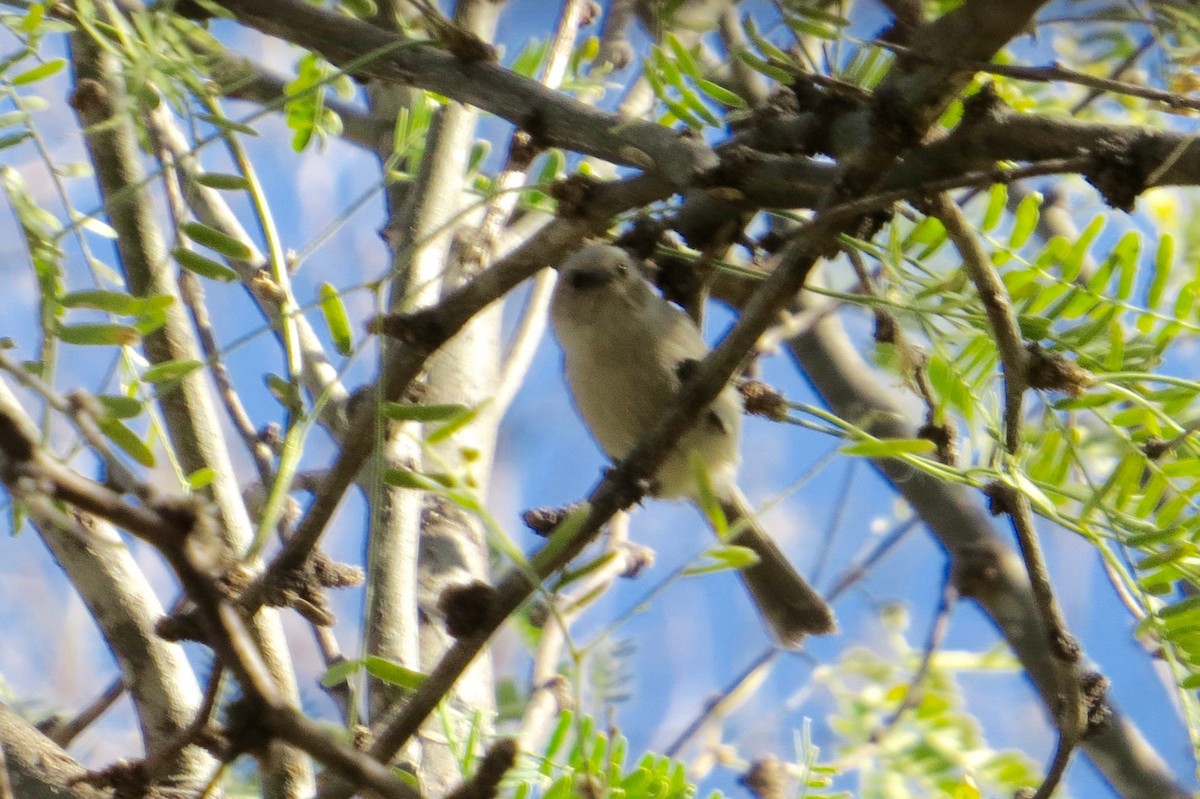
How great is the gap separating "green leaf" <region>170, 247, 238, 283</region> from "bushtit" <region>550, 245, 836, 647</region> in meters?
0.64

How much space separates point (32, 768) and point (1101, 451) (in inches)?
86.6

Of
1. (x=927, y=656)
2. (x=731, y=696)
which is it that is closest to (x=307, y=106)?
(x=927, y=656)

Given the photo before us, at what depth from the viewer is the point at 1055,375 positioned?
1.36 meters

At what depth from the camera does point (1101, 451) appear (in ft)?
8.79

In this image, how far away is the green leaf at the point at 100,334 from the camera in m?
1.08

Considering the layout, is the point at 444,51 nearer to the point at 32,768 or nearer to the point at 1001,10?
the point at 1001,10

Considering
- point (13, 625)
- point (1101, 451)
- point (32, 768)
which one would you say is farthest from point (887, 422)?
point (13, 625)

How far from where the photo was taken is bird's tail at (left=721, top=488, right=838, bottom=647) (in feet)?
8.04

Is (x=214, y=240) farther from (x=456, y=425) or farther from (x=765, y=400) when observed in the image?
(x=765, y=400)

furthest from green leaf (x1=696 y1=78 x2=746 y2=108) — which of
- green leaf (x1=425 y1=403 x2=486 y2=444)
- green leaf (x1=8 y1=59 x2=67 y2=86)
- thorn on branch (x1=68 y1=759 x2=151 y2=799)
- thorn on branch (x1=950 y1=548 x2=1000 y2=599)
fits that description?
thorn on branch (x1=950 y1=548 x2=1000 y2=599)

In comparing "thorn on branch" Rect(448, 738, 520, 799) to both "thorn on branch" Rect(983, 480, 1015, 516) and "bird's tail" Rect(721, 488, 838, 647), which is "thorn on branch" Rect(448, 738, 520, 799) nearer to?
"thorn on branch" Rect(983, 480, 1015, 516)

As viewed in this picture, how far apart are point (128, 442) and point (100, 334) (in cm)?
12

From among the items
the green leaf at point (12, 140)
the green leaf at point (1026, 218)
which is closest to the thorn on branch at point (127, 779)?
the green leaf at point (12, 140)

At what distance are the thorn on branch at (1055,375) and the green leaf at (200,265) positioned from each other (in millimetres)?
907
